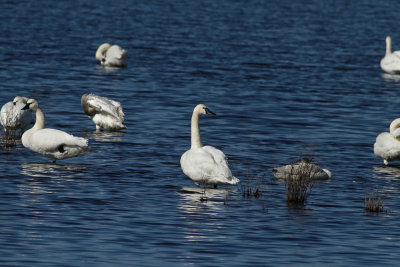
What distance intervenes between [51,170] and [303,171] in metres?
5.47

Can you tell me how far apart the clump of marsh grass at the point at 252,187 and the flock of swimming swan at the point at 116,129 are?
0.35 meters

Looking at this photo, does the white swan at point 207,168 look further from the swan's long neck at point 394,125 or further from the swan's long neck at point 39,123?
the swan's long neck at point 394,125

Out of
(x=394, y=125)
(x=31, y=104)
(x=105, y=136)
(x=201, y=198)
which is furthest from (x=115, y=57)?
(x=201, y=198)

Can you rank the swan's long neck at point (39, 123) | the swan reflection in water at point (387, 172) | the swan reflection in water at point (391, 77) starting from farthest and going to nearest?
the swan reflection in water at point (391, 77), the swan's long neck at point (39, 123), the swan reflection in water at point (387, 172)

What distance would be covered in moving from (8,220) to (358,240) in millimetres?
5424

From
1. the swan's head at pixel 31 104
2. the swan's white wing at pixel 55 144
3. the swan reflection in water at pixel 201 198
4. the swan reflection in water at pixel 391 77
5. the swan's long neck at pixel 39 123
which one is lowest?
the swan reflection in water at pixel 201 198

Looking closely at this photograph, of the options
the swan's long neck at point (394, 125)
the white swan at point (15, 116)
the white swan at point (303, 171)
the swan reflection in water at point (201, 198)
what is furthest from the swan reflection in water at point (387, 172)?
the white swan at point (15, 116)

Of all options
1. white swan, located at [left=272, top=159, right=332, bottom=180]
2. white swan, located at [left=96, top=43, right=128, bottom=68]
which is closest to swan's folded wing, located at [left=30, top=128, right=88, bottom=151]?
white swan, located at [left=272, top=159, right=332, bottom=180]

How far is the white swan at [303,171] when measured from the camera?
56.3ft

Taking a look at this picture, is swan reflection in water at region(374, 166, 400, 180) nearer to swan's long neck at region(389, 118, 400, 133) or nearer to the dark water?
the dark water

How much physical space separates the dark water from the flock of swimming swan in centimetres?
32

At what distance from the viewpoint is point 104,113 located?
2505 cm

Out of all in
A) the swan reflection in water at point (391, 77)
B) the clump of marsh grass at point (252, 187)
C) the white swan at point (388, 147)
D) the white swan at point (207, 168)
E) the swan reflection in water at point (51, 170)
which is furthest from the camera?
the swan reflection in water at point (391, 77)

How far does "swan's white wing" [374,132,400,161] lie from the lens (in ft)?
69.1
